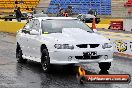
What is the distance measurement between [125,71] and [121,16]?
41846 millimetres

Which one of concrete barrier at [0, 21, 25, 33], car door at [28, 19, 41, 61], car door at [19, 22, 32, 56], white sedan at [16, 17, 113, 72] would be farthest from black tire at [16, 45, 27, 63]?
concrete barrier at [0, 21, 25, 33]

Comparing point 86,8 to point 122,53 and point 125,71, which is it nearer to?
point 122,53

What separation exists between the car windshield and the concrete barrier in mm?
19187

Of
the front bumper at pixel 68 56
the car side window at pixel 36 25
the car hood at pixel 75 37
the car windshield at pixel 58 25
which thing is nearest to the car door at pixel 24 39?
the car side window at pixel 36 25

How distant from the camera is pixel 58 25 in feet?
40.5

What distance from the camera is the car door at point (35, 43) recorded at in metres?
12.1

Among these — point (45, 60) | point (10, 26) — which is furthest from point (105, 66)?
point (10, 26)

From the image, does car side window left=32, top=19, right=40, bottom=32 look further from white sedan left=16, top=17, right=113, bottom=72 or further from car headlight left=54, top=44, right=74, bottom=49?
car headlight left=54, top=44, right=74, bottom=49

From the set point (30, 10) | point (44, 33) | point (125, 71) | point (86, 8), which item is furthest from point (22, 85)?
point (30, 10)

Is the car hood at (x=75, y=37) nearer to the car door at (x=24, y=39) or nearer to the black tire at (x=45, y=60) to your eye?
the black tire at (x=45, y=60)

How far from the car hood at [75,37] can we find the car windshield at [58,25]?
0.28 meters

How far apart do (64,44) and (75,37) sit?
0.45 m

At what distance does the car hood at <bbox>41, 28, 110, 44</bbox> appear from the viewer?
437 inches

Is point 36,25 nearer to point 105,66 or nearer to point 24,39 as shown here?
point 24,39
